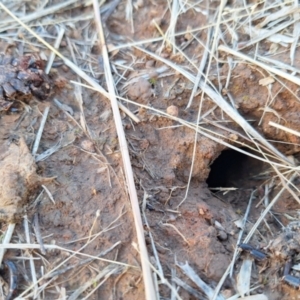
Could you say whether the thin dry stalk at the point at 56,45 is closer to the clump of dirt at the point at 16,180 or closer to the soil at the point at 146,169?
the soil at the point at 146,169

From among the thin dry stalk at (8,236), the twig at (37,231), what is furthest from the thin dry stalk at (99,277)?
the thin dry stalk at (8,236)

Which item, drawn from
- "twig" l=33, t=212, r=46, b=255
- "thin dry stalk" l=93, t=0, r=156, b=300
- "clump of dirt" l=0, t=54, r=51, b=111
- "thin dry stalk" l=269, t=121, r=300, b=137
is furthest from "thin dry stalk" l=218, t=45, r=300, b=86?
"twig" l=33, t=212, r=46, b=255

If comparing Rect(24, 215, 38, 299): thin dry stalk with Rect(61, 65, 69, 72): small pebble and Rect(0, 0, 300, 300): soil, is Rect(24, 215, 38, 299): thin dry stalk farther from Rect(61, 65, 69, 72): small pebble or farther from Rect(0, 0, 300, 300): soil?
Rect(61, 65, 69, 72): small pebble

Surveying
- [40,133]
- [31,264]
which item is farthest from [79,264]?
[40,133]

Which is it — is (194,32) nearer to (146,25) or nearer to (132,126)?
(146,25)

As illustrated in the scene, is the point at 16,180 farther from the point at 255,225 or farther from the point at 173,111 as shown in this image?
the point at 255,225

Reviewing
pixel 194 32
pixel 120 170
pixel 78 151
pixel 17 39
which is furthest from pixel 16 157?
pixel 194 32

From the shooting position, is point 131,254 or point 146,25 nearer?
point 131,254
